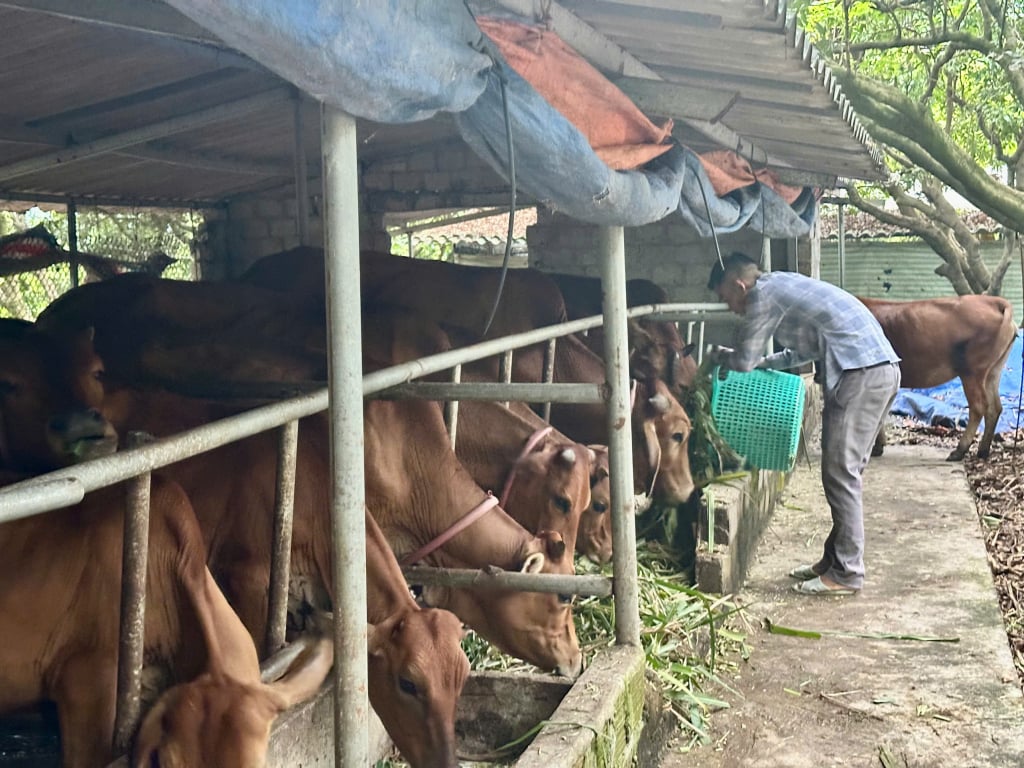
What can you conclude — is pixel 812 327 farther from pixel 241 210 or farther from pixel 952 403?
pixel 952 403

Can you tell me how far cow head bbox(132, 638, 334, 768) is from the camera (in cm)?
237

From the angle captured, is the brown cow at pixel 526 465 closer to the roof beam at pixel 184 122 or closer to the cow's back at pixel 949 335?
the roof beam at pixel 184 122

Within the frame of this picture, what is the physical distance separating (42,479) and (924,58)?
1375 cm

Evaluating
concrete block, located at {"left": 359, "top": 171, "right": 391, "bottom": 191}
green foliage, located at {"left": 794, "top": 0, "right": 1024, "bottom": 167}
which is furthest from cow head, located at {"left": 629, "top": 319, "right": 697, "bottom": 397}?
green foliage, located at {"left": 794, "top": 0, "right": 1024, "bottom": 167}

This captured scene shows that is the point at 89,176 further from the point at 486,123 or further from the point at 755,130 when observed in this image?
the point at 486,123

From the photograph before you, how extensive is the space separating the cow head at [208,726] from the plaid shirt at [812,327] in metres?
4.96

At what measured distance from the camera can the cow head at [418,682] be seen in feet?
10.6

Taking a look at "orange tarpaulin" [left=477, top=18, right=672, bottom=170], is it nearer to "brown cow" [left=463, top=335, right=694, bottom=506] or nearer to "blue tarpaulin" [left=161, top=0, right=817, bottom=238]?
"blue tarpaulin" [left=161, top=0, right=817, bottom=238]

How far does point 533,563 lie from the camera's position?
4141 millimetres

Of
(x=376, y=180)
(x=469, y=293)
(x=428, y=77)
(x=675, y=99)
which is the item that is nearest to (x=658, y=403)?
(x=469, y=293)

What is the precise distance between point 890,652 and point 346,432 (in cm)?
418

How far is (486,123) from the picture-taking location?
3004 millimetres

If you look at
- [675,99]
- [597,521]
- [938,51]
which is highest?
[938,51]

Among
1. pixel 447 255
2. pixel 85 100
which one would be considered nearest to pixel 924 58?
pixel 447 255
